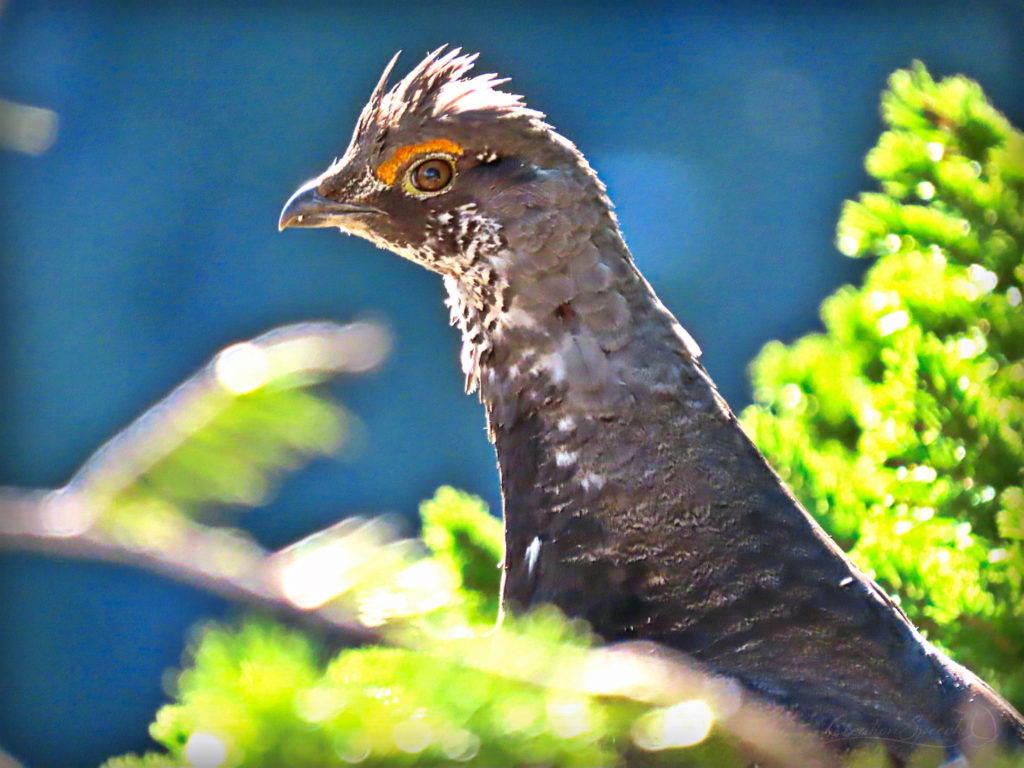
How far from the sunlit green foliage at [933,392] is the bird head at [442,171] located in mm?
657

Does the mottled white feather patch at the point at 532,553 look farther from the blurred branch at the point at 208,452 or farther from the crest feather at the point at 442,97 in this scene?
the blurred branch at the point at 208,452

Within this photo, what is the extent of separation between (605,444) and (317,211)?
0.82m

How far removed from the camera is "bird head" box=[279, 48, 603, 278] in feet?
6.92

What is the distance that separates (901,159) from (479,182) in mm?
876

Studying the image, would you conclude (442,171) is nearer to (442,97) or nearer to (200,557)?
(442,97)

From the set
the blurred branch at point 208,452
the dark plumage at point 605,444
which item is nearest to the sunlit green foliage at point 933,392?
the dark plumage at point 605,444

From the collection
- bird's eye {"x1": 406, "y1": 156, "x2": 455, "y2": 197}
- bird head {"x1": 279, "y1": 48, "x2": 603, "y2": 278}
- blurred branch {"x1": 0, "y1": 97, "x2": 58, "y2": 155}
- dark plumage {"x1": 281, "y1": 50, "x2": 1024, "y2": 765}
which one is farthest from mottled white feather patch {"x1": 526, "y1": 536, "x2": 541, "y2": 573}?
blurred branch {"x1": 0, "y1": 97, "x2": 58, "y2": 155}

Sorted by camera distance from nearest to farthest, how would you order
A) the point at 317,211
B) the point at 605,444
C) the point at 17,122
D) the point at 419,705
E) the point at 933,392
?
the point at 419,705, the point at 17,122, the point at 605,444, the point at 933,392, the point at 317,211

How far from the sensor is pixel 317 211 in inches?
89.7

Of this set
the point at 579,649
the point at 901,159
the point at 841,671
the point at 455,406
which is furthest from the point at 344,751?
the point at 455,406

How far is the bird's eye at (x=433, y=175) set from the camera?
7.09ft

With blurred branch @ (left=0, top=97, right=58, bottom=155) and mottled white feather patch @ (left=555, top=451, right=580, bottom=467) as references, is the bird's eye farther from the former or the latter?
blurred branch @ (left=0, top=97, right=58, bottom=155)

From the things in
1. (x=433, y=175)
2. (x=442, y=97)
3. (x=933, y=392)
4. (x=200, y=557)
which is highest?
(x=442, y=97)

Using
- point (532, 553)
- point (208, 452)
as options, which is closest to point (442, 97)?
point (532, 553)
